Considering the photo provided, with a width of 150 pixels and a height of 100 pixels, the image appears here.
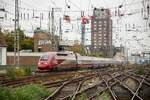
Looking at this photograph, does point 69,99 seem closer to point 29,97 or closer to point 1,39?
point 29,97

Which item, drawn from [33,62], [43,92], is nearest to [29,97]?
[43,92]

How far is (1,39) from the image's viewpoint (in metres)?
61.3

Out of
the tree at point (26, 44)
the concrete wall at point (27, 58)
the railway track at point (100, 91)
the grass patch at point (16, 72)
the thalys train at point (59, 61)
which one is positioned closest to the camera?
the railway track at point (100, 91)

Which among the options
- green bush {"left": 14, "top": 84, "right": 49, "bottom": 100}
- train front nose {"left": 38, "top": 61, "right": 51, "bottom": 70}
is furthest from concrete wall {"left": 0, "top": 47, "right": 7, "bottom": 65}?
green bush {"left": 14, "top": 84, "right": 49, "bottom": 100}

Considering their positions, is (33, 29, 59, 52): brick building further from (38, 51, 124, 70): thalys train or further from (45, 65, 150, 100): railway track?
(45, 65, 150, 100): railway track

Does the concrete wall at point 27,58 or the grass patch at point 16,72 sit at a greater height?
the concrete wall at point 27,58

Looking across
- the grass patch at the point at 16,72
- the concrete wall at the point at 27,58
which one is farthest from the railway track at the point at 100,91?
the concrete wall at the point at 27,58

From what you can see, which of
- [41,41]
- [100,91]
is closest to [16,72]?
[100,91]

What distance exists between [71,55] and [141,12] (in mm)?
16629

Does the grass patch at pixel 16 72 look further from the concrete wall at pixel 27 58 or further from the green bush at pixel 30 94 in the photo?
the concrete wall at pixel 27 58

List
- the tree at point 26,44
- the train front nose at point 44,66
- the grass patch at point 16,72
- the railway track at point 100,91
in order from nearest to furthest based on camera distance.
A: the railway track at point 100,91, the grass patch at point 16,72, the train front nose at point 44,66, the tree at point 26,44

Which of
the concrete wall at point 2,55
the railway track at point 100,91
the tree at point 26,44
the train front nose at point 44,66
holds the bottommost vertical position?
the railway track at point 100,91

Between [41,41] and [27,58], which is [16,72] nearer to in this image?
[27,58]

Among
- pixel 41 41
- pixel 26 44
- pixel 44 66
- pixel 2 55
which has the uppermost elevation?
pixel 41 41
